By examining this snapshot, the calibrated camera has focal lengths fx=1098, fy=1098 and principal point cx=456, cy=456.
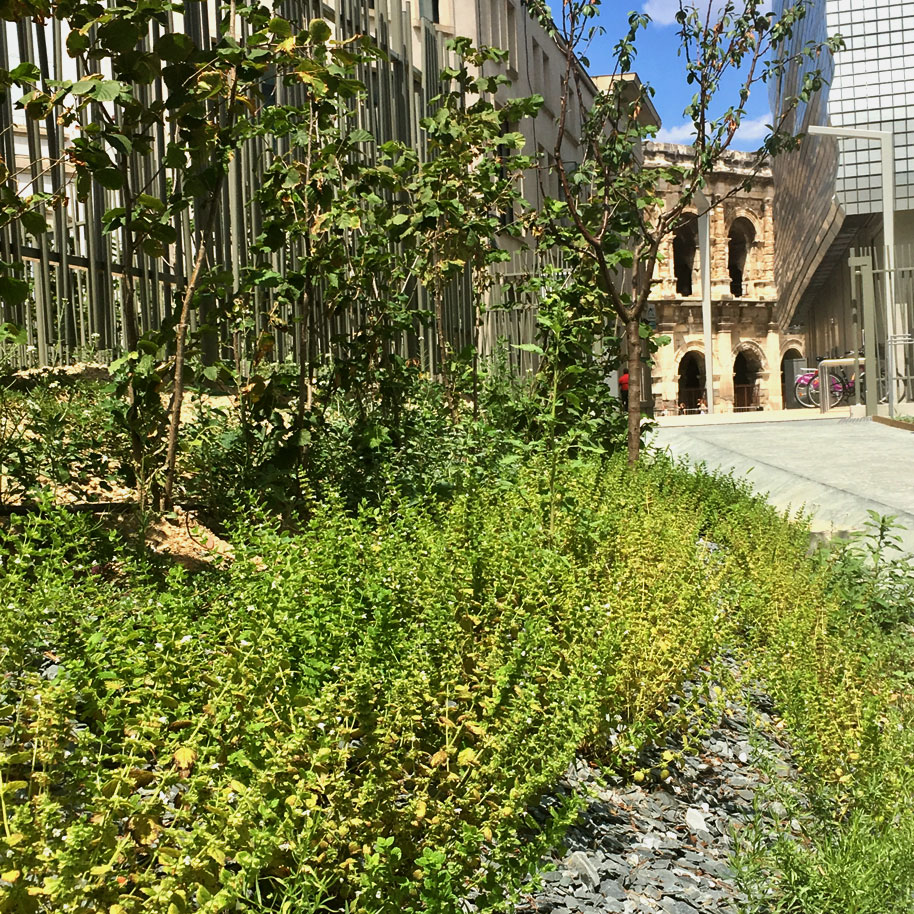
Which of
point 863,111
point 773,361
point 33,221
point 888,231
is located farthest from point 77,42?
point 773,361

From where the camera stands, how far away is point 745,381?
152ft

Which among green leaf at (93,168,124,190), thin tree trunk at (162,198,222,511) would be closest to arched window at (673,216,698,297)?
thin tree trunk at (162,198,222,511)

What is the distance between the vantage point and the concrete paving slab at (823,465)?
21.3 feet

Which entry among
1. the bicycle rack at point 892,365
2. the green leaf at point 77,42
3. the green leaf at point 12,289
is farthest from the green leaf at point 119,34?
the bicycle rack at point 892,365

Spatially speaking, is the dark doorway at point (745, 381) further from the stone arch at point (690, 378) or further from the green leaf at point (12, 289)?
the green leaf at point (12, 289)

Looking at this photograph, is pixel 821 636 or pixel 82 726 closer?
pixel 82 726

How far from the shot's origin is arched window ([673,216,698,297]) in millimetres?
44312

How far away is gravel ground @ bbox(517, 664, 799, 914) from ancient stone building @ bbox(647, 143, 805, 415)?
39203 millimetres

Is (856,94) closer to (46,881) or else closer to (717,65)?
(717,65)

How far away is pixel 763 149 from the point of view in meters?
9.44

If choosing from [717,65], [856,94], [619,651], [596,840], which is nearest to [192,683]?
[596,840]

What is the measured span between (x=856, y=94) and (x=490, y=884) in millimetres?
24213

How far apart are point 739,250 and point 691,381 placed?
5788 mm

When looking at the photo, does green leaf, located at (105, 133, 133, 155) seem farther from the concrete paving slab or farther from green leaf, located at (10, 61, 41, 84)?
the concrete paving slab
